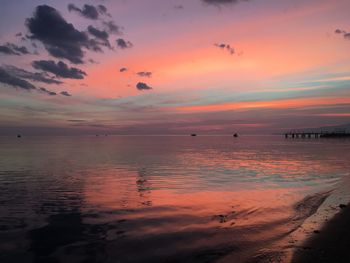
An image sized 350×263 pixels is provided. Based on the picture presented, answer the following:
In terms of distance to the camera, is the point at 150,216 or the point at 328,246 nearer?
the point at 328,246

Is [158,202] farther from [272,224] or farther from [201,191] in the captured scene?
[272,224]

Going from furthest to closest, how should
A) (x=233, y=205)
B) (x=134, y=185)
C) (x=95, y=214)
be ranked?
(x=134, y=185) → (x=233, y=205) → (x=95, y=214)

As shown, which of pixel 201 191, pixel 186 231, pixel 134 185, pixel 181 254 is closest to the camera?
pixel 181 254

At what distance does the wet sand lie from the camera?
9.84m

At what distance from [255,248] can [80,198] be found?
13.4 m

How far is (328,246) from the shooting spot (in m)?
10.9

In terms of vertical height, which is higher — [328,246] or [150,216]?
[328,246]

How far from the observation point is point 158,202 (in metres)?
20.7

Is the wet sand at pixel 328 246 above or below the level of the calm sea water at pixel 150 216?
above

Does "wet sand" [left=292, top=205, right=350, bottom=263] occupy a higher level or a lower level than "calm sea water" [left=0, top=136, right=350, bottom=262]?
higher

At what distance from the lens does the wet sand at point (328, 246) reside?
9.84 metres

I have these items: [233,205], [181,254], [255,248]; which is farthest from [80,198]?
[255,248]

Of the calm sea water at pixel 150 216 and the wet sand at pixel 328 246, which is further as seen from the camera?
the calm sea water at pixel 150 216

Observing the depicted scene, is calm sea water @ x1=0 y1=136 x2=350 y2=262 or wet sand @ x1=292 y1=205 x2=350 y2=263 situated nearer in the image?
wet sand @ x1=292 y1=205 x2=350 y2=263
